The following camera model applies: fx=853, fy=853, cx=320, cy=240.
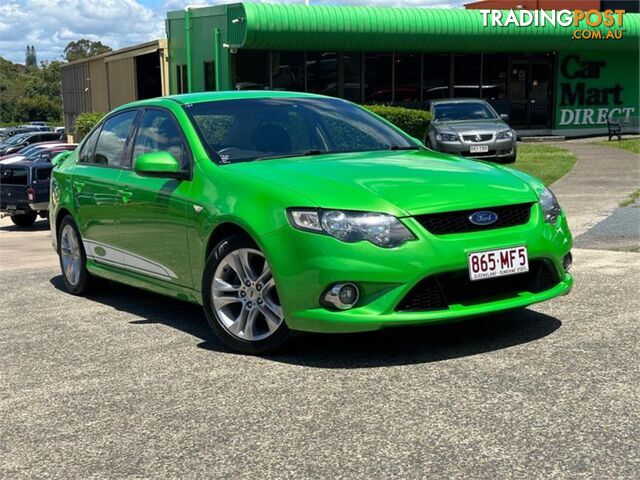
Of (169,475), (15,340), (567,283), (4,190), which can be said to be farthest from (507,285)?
(4,190)

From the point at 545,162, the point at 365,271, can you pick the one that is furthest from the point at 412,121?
the point at 365,271

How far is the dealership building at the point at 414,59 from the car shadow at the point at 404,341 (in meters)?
20.4

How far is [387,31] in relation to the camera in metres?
27.0

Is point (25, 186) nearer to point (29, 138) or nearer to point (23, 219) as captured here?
point (23, 219)

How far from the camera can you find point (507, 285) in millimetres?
4707

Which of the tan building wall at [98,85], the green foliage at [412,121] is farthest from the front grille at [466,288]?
the tan building wall at [98,85]

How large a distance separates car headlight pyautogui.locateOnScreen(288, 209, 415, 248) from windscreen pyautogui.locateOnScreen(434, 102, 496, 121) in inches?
623

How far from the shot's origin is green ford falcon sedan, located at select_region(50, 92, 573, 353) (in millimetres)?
4383

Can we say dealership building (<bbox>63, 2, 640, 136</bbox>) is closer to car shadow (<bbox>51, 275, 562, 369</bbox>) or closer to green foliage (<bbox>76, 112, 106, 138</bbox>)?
green foliage (<bbox>76, 112, 106, 138</bbox>)

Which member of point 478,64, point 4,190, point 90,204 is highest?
point 478,64

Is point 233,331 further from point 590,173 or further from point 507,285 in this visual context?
point 590,173

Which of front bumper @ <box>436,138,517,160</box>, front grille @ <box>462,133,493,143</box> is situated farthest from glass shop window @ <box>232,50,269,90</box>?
front grille @ <box>462,133,493,143</box>

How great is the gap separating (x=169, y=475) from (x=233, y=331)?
1672 millimetres

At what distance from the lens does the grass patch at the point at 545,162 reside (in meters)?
16.5
